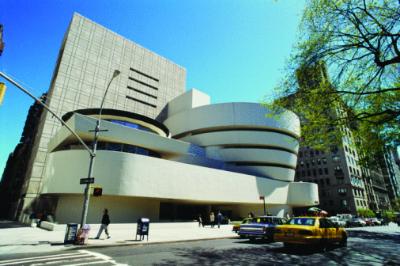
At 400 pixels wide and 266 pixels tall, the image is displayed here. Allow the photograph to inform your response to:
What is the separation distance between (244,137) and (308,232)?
3500 centimetres

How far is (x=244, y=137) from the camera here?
147 ft

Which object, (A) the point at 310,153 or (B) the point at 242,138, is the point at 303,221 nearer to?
(B) the point at 242,138

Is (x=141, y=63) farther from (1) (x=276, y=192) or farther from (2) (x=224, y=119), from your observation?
(1) (x=276, y=192)

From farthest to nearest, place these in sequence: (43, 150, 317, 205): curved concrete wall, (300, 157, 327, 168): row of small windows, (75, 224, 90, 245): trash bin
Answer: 1. (300, 157, 327, 168): row of small windows
2. (43, 150, 317, 205): curved concrete wall
3. (75, 224, 90, 245): trash bin

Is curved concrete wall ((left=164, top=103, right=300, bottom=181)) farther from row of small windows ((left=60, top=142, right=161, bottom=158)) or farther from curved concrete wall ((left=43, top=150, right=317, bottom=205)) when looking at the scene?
row of small windows ((left=60, top=142, right=161, bottom=158))

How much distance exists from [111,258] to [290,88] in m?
12.3

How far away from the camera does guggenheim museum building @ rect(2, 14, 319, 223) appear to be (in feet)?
85.8

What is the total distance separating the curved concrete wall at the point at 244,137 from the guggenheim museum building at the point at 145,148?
21 cm

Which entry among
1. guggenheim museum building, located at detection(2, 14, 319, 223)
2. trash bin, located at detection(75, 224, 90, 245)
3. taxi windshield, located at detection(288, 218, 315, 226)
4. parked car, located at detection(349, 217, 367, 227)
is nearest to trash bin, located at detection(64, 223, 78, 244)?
trash bin, located at detection(75, 224, 90, 245)

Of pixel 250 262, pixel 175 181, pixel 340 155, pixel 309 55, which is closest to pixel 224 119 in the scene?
pixel 175 181

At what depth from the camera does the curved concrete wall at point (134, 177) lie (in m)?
24.8

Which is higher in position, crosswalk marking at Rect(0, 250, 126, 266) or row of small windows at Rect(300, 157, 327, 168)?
row of small windows at Rect(300, 157, 327, 168)

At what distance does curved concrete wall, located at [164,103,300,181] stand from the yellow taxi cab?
32.1 m

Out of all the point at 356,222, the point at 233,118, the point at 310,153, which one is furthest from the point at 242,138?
the point at 310,153
